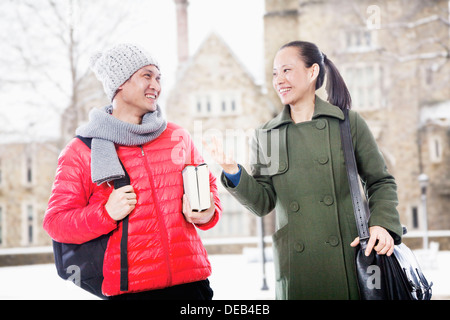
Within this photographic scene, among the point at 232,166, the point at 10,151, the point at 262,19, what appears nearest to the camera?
the point at 232,166

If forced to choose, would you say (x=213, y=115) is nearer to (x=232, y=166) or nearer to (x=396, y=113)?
(x=396, y=113)

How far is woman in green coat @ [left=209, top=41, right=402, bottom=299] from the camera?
5.55ft

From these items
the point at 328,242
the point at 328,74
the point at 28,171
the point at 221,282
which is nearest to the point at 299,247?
the point at 328,242

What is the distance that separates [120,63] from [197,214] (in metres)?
0.66

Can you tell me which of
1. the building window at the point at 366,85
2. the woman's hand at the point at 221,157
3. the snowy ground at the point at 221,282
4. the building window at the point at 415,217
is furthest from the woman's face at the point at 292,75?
the building window at the point at 415,217

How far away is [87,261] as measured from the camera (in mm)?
1579

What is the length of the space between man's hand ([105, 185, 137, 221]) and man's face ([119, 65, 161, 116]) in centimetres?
34

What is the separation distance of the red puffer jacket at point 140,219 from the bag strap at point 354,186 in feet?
1.68

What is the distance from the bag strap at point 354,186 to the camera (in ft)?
5.37

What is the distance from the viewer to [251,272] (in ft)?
24.9

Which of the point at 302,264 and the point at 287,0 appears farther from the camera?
the point at 287,0

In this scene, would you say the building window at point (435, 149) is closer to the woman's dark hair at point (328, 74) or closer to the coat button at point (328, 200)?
the woman's dark hair at point (328, 74)
